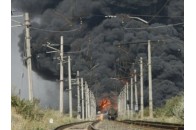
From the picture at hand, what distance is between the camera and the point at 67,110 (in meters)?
48.5

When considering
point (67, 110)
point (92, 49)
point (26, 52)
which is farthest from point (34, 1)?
point (67, 110)

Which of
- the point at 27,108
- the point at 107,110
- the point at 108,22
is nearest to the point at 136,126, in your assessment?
the point at 108,22

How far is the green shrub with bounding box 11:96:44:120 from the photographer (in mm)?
19734

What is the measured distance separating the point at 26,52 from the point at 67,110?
23.4m

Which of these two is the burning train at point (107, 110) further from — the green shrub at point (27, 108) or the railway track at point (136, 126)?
Answer: the green shrub at point (27, 108)

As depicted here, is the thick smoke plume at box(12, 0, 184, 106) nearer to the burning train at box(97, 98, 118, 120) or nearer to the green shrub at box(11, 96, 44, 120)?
the green shrub at box(11, 96, 44, 120)

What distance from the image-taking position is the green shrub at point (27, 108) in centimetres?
1973

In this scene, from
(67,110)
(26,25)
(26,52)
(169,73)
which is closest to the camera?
(169,73)

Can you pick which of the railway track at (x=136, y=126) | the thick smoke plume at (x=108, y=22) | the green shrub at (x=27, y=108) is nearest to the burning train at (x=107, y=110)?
the railway track at (x=136, y=126)

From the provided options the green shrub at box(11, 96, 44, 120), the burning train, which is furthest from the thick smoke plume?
the burning train

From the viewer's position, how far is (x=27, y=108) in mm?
20391

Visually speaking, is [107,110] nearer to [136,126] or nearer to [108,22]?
[136,126]
